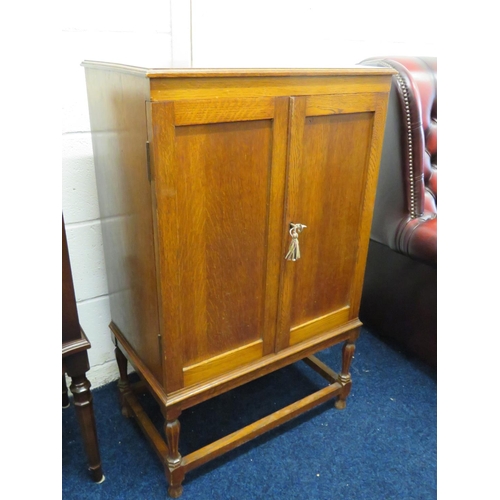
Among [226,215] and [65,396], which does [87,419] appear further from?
[226,215]

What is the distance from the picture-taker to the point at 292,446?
55.7 inches

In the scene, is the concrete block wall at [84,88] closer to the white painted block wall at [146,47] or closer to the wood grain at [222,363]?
the white painted block wall at [146,47]

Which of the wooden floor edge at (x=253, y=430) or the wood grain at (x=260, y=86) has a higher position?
the wood grain at (x=260, y=86)

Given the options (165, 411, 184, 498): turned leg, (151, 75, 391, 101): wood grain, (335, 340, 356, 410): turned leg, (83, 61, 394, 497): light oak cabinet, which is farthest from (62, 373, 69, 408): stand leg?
(151, 75, 391, 101): wood grain

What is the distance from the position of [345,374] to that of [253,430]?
376 millimetres

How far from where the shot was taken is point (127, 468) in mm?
1323

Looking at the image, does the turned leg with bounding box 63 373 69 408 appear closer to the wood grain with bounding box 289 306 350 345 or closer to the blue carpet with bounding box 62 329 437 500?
the blue carpet with bounding box 62 329 437 500

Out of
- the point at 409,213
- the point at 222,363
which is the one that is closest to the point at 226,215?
the point at 222,363

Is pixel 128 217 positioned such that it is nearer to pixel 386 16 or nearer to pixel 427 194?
pixel 427 194

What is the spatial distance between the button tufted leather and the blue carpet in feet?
1.71

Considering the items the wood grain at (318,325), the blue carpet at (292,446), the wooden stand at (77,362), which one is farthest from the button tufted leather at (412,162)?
the wooden stand at (77,362)

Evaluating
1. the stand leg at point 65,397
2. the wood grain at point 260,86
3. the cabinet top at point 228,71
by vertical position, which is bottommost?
the stand leg at point 65,397

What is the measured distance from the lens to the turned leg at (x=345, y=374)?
147cm

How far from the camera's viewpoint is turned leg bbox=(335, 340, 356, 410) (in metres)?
1.47
